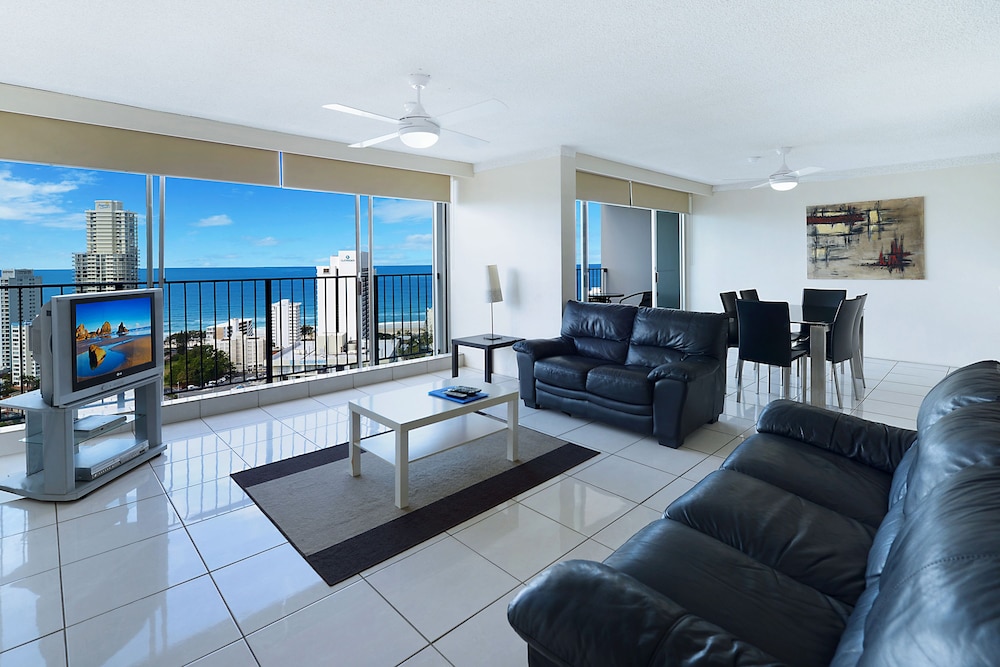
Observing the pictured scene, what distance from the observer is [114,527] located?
254 cm

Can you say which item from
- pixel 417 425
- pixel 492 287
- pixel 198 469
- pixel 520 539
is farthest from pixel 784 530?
pixel 492 287

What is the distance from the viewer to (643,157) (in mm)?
5867

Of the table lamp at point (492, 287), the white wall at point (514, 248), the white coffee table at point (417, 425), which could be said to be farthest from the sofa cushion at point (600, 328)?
the white coffee table at point (417, 425)

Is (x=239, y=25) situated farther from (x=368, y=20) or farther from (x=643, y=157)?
(x=643, y=157)

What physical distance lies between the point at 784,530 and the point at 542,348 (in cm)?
305

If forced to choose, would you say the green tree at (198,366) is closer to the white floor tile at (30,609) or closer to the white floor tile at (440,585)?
the white floor tile at (30,609)

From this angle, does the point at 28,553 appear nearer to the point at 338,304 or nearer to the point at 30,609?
the point at 30,609

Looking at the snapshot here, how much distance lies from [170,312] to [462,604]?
4.10 metres

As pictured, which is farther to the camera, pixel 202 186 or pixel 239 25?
pixel 202 186

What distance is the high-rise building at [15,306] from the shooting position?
12.1 feet

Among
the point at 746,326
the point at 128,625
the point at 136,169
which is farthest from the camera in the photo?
the point at 746,326

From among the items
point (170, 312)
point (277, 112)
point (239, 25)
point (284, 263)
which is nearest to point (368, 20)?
point (239, 25)

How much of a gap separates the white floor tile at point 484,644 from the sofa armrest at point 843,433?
60.8 inches

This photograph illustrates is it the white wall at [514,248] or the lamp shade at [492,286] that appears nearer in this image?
the white wall at [514,248]
